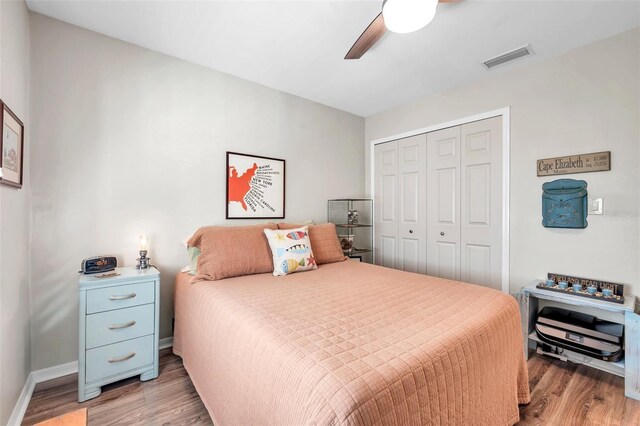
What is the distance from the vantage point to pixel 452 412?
1.07m

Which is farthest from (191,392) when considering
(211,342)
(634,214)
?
(634,214)

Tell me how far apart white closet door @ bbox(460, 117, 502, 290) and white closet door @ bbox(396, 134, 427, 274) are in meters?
0.45

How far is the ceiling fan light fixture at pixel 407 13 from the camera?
4.40 feet

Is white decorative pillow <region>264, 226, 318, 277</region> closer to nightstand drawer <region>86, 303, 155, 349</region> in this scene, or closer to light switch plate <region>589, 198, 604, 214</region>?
nightstand drawer <region>86, 303, 155, 349</region>

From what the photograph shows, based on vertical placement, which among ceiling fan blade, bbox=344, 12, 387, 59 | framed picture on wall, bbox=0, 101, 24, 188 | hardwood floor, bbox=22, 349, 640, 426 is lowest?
hardwood floor, bbox=22, 349, 640, 426

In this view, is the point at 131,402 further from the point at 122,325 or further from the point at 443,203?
the point at 443,203

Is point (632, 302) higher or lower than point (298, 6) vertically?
lower

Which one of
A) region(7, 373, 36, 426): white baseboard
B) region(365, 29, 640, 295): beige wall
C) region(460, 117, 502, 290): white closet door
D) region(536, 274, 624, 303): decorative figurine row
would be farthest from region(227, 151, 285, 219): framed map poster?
region(536, 274, 624, 303): decorative figurine row

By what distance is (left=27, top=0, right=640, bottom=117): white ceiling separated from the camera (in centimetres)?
181

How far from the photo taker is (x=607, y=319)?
2172mm

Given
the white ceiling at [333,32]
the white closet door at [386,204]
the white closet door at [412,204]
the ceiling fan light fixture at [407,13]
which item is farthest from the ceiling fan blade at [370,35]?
the white closet door at [386,204]

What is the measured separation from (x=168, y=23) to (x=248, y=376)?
7.58 feet

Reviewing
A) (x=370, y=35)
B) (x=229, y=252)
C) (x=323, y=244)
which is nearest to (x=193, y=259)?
(x=229, y=252)

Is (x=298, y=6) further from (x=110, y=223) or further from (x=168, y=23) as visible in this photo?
(x=110, y=223)
